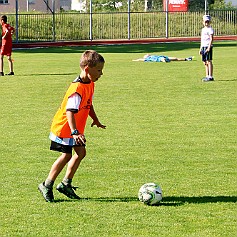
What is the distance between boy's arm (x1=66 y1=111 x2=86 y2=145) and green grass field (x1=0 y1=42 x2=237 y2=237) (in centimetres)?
75

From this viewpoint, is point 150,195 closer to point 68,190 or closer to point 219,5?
point 68,190

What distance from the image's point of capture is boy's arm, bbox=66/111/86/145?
7875 millimetres

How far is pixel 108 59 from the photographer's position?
109ft

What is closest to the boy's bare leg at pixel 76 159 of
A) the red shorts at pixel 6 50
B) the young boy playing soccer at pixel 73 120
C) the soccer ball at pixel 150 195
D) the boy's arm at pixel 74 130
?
the young boy playing soccer at pixel 73 120

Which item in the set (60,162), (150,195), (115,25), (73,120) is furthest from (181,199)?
(115,25)

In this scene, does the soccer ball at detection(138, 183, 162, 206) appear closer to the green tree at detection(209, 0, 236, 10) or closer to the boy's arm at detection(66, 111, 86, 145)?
the boy's arm at detection(66, 111, 86, 145)

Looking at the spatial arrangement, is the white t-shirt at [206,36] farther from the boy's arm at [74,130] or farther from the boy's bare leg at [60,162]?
the boy's arm at [74,130]

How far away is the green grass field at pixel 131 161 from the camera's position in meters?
7.55

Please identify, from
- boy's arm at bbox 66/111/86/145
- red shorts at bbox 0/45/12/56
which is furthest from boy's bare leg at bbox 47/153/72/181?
red shorts at bbox 0/45/12/56

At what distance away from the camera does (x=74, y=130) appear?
7.93m

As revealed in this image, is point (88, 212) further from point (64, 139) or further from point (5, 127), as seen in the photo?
point (5, 127)

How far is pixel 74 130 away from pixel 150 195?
3.53 feet

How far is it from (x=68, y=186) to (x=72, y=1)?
8021 cm

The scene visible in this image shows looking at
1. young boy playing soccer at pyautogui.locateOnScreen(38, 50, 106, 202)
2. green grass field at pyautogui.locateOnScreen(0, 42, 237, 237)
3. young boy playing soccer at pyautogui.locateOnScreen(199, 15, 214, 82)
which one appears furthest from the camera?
young boy playing soccer at pyautogui.locateOnScreen(199, 15, 214, 82)
